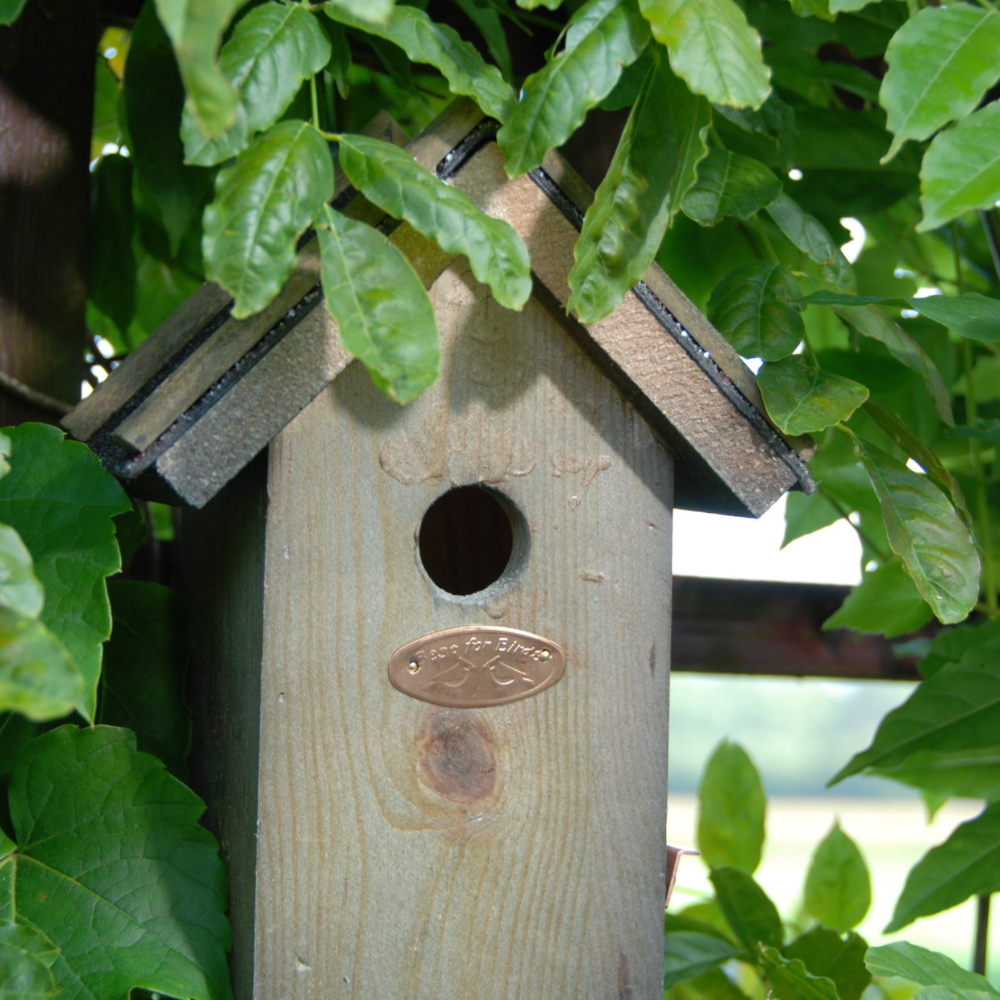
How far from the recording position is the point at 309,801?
0.59m

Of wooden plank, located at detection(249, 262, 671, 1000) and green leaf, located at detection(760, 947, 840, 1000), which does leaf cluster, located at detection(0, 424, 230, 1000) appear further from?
green leaf, located at detection(760, 947, 840, 1000)

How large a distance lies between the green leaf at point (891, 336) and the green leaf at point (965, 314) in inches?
1.7

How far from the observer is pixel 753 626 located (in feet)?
3.55

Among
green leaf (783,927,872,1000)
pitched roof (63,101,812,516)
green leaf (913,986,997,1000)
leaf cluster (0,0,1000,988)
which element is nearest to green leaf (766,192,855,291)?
leaf cluster (0,0,1000,988)

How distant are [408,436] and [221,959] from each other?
31 cm

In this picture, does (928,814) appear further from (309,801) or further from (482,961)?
(309,801)

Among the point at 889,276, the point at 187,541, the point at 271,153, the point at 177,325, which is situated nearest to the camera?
the point at 271,153

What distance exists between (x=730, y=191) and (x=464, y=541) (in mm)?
363

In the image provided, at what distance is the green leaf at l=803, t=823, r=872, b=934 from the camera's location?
1050mm

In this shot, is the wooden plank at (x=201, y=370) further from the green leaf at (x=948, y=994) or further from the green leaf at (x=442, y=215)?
the green leaf at (x=948, y=994)

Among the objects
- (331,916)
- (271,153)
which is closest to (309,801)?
(331,916)

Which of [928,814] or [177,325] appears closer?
[177,325]

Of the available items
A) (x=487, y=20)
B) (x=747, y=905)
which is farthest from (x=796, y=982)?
(x=487, y=20)

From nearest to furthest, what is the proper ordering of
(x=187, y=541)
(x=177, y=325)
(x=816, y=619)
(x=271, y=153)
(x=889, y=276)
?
(x=271, y=153) → (x=177, y=325) → (x=187, y=541) → (x=889, y=276) → (x=816, y=619)
